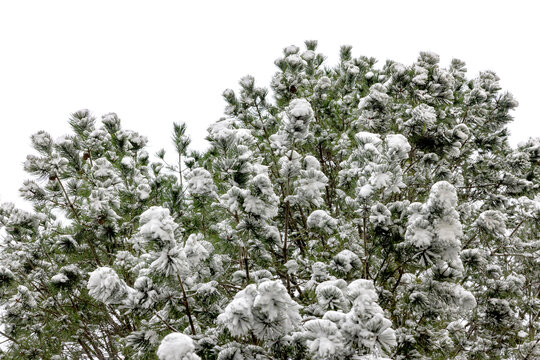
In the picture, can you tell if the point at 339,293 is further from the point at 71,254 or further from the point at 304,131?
the point at 71,254

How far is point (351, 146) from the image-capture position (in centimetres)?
499

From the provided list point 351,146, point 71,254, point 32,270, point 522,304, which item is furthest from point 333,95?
point 32,270

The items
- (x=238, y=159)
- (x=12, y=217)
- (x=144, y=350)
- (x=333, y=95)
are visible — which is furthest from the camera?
(x=333, y=95)

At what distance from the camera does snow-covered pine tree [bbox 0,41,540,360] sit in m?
2.41

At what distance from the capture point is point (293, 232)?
13.4 ft

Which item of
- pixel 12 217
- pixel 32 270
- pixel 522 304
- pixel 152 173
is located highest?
pixel 152 173

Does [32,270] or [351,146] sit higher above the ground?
[351,146]

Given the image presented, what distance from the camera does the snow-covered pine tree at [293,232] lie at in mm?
2406

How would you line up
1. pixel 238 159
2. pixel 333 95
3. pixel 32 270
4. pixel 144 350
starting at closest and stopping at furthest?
1. pixel 144 350
2. pixel 238 159
3. pixel 32 270
4. pixel 333 95

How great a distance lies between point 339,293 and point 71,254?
10.0 feet

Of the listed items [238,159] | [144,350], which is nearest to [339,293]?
[238,159]

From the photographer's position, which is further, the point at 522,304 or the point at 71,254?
the point at 522,304

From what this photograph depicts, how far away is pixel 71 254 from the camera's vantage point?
420 cm

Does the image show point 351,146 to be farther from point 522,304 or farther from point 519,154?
point 522,304
